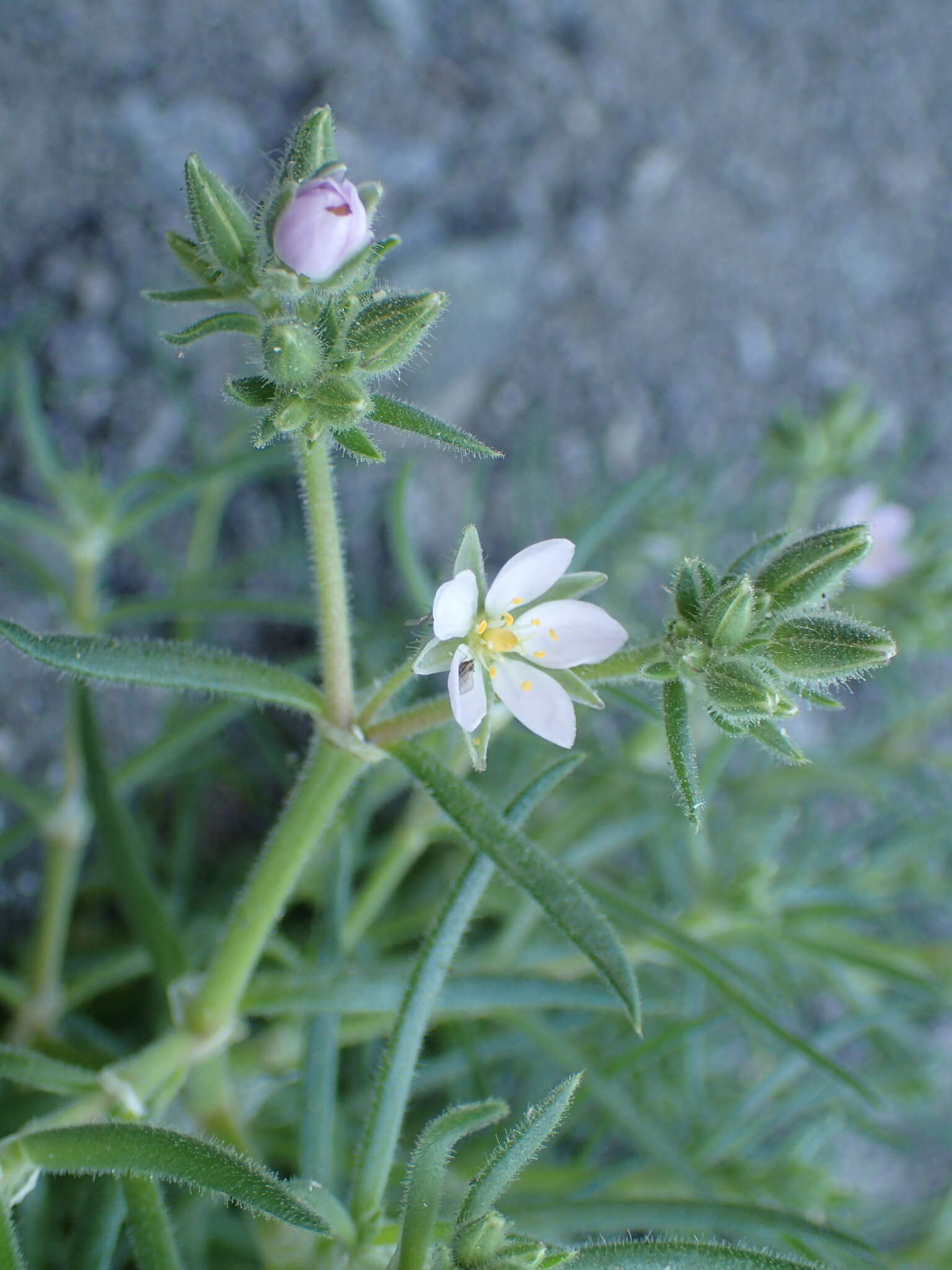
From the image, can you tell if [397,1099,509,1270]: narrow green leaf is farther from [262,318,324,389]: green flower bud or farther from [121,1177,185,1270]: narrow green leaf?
[262,318,324,389]: green flower bud

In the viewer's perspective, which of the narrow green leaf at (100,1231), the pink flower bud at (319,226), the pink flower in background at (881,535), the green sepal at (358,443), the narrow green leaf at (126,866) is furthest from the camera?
the pink flower in background at (881,535)

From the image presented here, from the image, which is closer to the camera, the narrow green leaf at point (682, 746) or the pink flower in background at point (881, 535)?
the narrow green leaf at point (682, 746)

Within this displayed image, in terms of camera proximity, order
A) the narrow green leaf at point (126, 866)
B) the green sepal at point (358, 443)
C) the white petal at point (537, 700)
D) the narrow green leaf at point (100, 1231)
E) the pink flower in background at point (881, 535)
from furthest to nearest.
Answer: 1. the pink flower in background at point (881, 535)
2. the narrow green leaf at point (126, 866)
3. the narrow green leaf at point (100, 1231)
4. the white petal at point (537, 700)
5. the green sepal at point (358, 443)

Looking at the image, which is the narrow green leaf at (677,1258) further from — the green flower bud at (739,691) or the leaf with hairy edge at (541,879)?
the green flower bud at (739,691)

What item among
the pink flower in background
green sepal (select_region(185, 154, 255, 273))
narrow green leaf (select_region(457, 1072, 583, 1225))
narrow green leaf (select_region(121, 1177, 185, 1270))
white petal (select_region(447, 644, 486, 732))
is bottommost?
narrow green leaf (select_region(457, 1072, 583, 1225))

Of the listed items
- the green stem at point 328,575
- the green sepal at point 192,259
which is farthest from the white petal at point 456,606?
the green sepal at point 192,259

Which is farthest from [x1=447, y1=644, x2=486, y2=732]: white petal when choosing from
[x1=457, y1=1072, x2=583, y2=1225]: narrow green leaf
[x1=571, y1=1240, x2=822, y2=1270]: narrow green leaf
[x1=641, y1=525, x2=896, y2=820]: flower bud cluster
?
[x1=571, y1=1240, x2=822, y2=1270]: narrow green leaf
